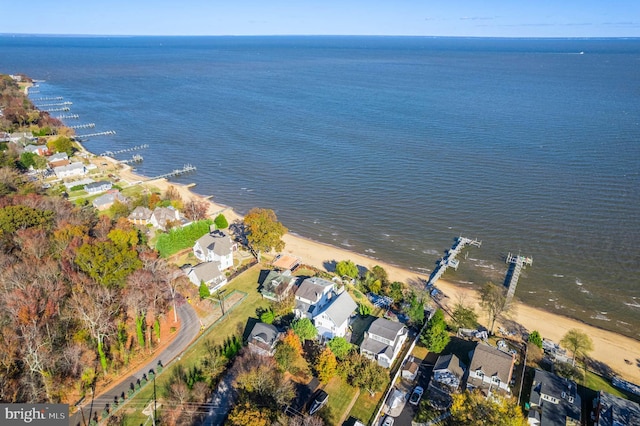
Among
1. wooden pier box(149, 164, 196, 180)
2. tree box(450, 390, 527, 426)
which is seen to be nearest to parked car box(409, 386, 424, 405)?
tree box(450, 390, 527, 426)

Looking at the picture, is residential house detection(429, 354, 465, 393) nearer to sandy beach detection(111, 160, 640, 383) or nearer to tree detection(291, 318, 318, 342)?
tree detection(291, 318, 318, 342)

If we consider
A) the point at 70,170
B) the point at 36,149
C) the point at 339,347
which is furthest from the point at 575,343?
the point at 36,149

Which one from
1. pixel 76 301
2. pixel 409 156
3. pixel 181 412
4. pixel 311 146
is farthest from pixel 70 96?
pixel 181 412

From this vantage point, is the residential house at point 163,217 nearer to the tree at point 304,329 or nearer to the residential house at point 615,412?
the tree at point 304,329

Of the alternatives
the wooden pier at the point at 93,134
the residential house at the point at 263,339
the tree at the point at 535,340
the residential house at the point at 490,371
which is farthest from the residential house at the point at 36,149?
the tree at the point at 535,340

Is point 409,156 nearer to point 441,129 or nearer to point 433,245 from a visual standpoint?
point 441,129
